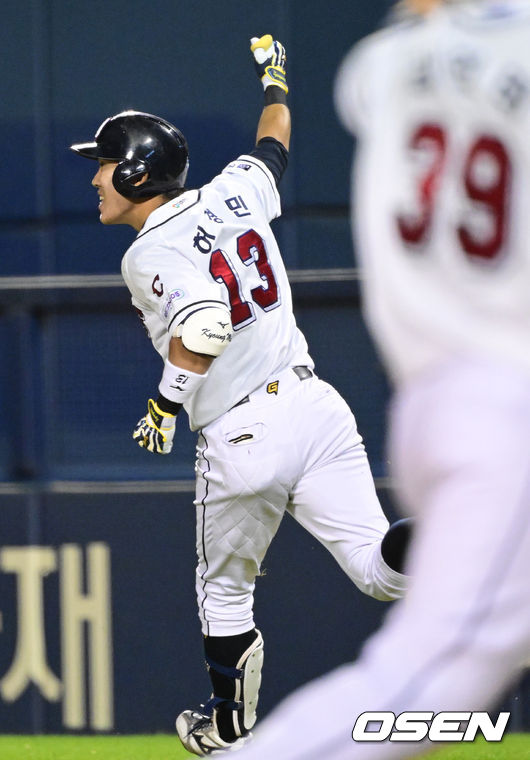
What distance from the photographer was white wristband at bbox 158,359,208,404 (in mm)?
3684

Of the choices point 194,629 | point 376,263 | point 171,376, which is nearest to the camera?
point 376,263

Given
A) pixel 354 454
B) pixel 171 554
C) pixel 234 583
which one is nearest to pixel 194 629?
pixel 171 554

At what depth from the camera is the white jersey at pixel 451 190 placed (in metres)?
1.76

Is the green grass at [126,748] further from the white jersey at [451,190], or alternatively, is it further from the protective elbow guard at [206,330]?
the white jersey at [451,190]

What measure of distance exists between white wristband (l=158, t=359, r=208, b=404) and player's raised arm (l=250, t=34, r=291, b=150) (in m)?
1.01

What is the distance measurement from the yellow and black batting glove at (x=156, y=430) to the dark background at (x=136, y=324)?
3.12ft

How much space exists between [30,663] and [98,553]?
1.60 feet

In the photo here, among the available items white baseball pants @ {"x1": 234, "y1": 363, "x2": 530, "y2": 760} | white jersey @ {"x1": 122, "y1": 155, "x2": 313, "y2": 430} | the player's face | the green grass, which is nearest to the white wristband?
white jersey @ {"x1": 122, "y1": 155, "x2": 313, "y2": 430}

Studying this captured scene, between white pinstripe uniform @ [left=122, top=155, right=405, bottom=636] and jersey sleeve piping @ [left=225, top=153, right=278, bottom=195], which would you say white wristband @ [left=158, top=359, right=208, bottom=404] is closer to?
white pinstripe uniform @ [left=122, top=155, right=405, bottom=636]

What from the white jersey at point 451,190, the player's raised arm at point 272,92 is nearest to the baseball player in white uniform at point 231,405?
the player's raised arm at point 272,92

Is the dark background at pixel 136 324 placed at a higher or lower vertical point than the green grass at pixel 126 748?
higher

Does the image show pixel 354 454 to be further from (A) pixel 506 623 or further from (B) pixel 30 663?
(A) pixel 506 623

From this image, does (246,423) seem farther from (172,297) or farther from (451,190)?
(451,190)

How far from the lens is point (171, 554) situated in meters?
4.74
